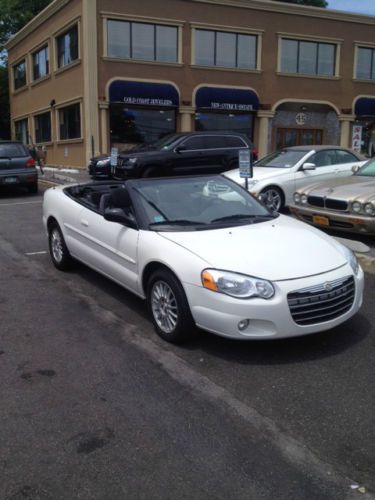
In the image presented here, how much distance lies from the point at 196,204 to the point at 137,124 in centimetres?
1944

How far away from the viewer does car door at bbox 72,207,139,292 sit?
5.07 metres

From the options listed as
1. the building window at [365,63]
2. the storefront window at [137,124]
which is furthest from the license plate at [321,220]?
the building window at [365,63]

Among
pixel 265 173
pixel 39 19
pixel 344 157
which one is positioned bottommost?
pixel 265 173

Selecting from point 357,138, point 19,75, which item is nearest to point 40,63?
point 19,75

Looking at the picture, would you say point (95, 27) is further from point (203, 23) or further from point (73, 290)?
point (73, 290)

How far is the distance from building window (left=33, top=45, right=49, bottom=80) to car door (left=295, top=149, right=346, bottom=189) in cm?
2068

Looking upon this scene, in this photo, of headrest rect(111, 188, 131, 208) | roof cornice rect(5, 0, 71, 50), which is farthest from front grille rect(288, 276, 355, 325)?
roof cornice rect(5, 0, 71, 50)

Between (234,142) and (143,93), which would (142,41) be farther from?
(234,142)

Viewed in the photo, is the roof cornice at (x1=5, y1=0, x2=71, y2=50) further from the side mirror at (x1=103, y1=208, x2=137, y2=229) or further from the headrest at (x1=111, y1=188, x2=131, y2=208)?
the side mirror at (x1=103, y1=208, x2=137, y2=229)

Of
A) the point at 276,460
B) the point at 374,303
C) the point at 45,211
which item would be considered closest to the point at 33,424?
the point at 276,460

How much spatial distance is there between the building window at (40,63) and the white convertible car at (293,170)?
20.0 m

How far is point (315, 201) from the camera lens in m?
8.68

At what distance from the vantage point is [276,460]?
114 inches

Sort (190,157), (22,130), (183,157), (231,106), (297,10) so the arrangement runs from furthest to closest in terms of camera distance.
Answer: (22,130) → (297,10) → (231,106) → (190,157) → (183,157)
